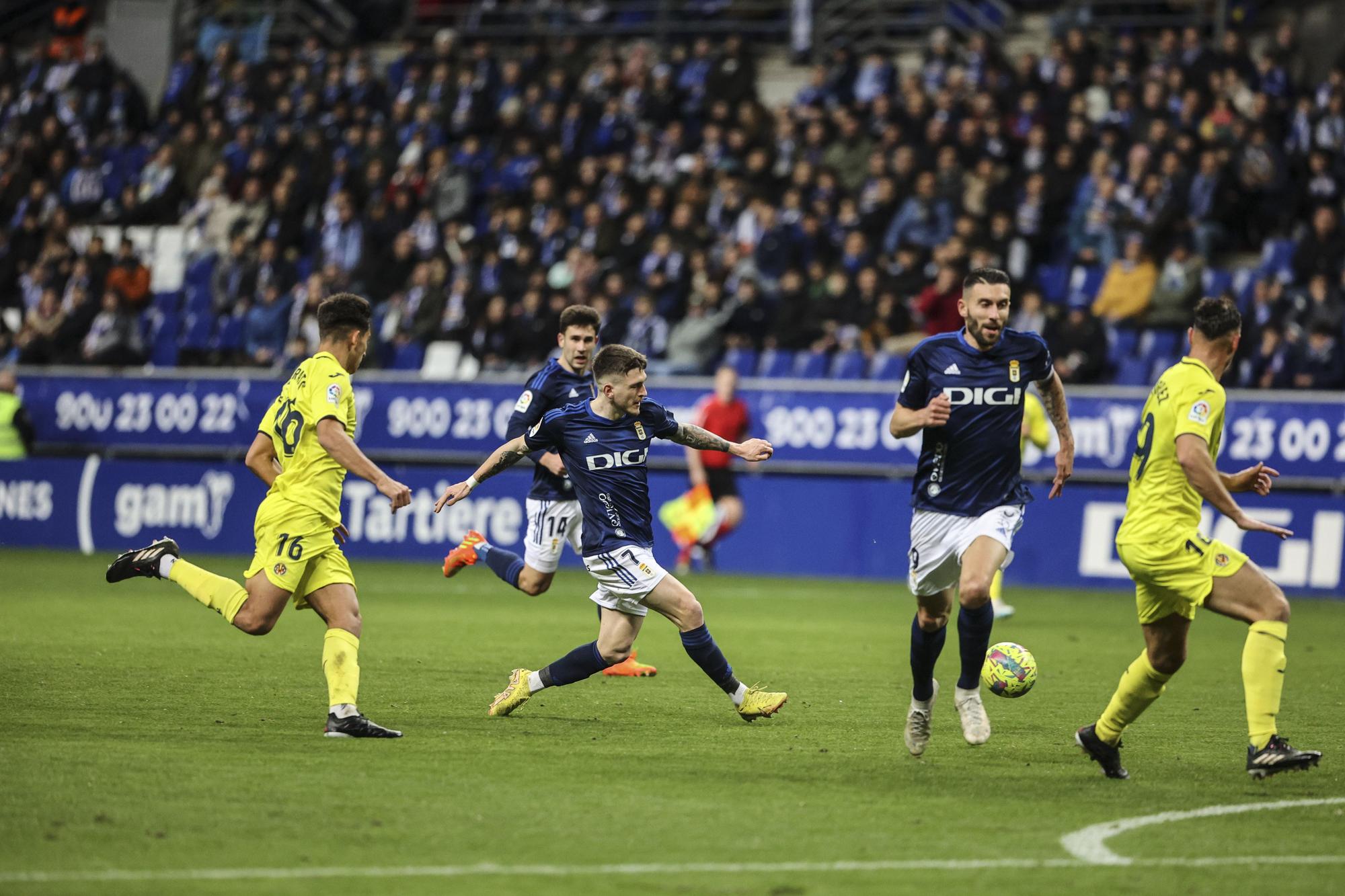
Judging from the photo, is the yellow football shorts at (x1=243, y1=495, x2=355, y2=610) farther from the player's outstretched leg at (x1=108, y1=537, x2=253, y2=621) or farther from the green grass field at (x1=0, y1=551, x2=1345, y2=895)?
the green grass field at (x1=0, y1=551, x2=1345, y2=895)

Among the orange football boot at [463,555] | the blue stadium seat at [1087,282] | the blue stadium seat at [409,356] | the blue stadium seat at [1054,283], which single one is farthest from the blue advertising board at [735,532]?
the orange football boot at [463,555]

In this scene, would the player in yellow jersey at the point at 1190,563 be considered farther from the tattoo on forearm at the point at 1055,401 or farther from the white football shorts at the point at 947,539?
the tattoo on forearm at the point at 1055,401

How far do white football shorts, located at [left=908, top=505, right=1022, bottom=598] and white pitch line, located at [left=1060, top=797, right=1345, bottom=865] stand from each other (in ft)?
5.59

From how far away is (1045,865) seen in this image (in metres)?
5.80

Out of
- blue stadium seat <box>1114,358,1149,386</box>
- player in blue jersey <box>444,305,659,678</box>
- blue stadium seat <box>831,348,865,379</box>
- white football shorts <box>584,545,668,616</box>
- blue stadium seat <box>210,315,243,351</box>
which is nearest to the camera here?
white football shorts <box>584,545,668,616</box>

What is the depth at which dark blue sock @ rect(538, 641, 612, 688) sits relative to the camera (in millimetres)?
8750

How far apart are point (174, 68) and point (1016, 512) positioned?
24.5 metres

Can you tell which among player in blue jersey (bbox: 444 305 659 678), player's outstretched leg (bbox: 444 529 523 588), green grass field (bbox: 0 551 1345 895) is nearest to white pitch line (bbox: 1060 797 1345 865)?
green grass field (bbox: 0 551 1345 895)

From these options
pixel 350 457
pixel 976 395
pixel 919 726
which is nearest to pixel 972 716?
pixel 919 726

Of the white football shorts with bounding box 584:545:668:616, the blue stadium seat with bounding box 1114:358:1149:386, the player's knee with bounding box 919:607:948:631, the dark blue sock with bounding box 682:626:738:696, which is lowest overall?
the dark blue sock with bounding box 682:626:738:696

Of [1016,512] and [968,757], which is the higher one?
[1016,512]

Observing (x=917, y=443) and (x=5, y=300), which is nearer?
(x=917, y=443)

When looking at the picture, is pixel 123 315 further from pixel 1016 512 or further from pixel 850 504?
pixel 1016 512

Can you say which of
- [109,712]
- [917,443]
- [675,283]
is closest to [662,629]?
[917,443]
